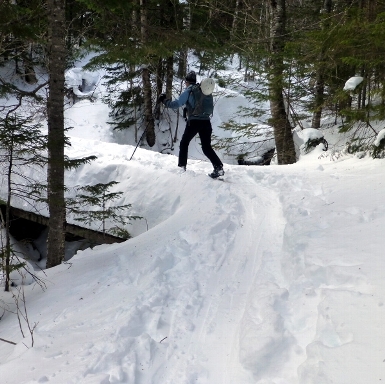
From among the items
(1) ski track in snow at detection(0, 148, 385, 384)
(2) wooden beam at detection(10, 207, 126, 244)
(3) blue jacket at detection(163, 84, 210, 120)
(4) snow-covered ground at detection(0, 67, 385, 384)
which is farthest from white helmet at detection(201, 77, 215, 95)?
(2) wooden beam at detection(10, 207, 126, 244)

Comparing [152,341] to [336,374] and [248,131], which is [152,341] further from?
[248,131]

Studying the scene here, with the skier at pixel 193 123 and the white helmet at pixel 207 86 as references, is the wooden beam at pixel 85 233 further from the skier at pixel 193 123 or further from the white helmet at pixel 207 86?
the white helmet at pixel 207 86

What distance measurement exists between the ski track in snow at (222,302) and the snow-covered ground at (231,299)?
0.04 feet

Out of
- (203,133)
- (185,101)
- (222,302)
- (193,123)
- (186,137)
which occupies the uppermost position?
(185,101)

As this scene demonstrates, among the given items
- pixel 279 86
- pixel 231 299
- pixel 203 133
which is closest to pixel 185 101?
pixel 203 133

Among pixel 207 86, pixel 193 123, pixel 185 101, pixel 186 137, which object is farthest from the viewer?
pixel 186 137

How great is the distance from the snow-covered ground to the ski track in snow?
0.04 feet

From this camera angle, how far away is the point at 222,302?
11.6 ft

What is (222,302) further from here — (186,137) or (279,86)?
(279,86)

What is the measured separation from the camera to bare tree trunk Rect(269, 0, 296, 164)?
30.0 feet

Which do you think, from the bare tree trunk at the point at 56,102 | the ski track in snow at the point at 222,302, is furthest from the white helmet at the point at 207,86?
the bare tree trunk at the point at 56,102

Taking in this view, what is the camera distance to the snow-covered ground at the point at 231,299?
101 inches

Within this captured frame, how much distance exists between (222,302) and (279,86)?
23.9ft

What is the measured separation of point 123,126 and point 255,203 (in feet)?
43.7
